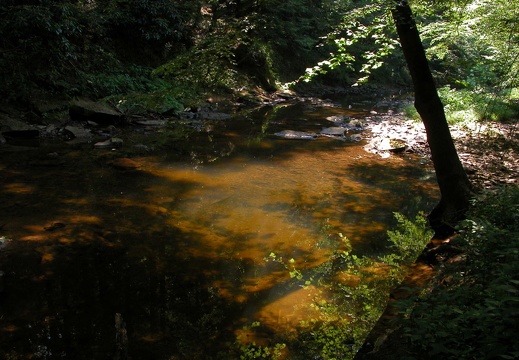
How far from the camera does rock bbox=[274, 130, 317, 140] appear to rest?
13430 mm

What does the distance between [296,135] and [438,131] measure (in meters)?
8.18

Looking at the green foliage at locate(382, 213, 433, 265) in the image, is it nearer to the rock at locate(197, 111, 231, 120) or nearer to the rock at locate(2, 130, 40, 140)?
the rock at locate(2, 130, 40, 140)

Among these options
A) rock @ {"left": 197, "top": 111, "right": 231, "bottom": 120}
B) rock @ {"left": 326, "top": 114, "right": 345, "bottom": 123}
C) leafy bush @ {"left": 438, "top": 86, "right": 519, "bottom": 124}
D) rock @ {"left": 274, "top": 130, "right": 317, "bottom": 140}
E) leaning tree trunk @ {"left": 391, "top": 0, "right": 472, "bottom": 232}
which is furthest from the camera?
rock @ {"left": 326, "top": 114, "right": 345, "bottom": 123}

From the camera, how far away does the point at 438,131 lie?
18.4 ft

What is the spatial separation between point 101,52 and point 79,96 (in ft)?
13.2

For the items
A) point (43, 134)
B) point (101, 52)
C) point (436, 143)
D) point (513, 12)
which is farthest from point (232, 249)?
point (101, 52)

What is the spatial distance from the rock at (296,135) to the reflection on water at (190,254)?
139 inches

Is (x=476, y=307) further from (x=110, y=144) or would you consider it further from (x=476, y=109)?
(x=476, y=109)

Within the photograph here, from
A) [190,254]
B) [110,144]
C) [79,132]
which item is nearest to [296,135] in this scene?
[110,144]

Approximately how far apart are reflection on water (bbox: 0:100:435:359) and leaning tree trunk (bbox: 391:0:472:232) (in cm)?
118

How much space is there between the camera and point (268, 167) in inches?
385

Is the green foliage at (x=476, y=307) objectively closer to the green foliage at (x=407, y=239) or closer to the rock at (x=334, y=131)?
the green foliage at (x=407, y=239)

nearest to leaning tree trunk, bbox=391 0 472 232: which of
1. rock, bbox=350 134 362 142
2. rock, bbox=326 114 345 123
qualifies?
rock, bbox=350 134 362 142

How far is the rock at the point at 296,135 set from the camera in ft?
44.1
